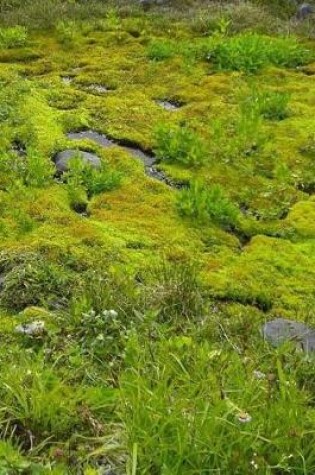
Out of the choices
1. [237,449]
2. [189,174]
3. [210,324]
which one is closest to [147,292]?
[210,324]

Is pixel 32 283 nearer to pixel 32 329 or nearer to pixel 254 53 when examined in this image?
pixel 32 329

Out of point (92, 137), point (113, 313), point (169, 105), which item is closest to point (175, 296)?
point (113, 313)

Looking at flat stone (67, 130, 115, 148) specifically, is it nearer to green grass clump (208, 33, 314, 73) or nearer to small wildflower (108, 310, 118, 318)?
green grass clump (208, 33, 314, 73)

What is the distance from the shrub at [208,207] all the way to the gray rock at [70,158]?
1.35m

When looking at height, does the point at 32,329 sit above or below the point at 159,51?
above

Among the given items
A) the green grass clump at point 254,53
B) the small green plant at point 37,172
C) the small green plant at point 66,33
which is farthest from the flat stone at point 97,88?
the small green plant at point 37,172

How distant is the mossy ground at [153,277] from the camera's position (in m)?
3.69

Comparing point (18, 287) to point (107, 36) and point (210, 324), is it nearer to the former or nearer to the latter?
point (210, 324)

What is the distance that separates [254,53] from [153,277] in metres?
7.18

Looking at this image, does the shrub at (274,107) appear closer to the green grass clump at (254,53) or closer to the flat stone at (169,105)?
the flat stone at (169,105)

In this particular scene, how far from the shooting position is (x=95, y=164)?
8336mm

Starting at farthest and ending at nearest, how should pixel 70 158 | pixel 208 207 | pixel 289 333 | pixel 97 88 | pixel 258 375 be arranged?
1. pixel 97 88
2. pixel 70 158
3. pixel 208 207
4. pixel 289 333
5. pixel 258 375

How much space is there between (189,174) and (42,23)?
7.02 metres

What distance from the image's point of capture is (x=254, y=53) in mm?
12203
